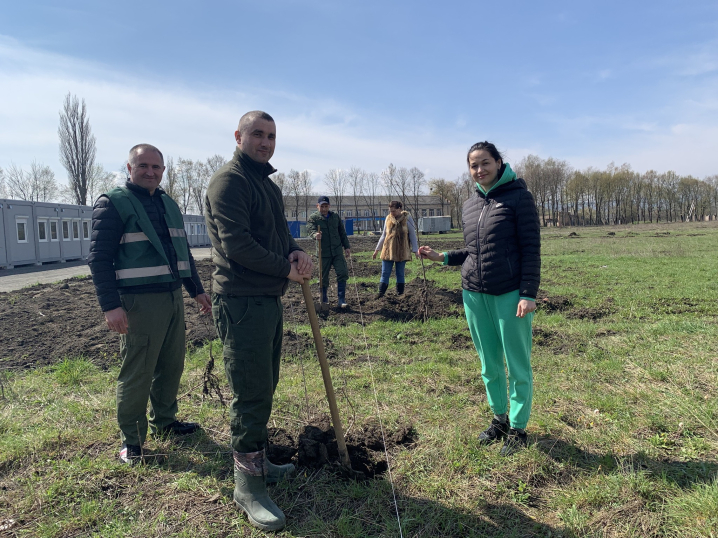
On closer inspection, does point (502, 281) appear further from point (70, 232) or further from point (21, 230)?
point (70, 232)

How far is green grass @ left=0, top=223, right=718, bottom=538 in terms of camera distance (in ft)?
8.34

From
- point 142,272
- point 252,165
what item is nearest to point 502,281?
point 252,165

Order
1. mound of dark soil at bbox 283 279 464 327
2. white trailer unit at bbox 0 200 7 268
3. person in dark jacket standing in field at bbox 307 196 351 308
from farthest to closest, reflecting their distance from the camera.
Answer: white trailer unit at bbox 0 200 7 268
person in dark jacket standing in field at bbox 307 196 351 308
mound of dark soil at bbox 283 279 464 327

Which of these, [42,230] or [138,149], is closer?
[138,149]

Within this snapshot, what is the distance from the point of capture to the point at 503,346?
10.3 ft

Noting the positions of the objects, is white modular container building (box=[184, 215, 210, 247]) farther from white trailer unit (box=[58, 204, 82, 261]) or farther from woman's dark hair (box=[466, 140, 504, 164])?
woman's dark hair (box=[466, 140, 504, 164])

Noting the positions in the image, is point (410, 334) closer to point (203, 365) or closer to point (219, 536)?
point (203, 365)

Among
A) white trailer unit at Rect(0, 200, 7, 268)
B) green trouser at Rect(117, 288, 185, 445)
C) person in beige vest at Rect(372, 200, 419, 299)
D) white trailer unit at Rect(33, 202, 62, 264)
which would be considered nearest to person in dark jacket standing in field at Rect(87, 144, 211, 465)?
green trouser at Rect(117, 288, 185, 445)

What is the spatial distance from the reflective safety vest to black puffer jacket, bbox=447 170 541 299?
7.57 ft

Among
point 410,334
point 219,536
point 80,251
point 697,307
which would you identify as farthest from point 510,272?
point 80,251

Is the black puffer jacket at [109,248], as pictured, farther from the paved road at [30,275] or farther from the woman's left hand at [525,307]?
the paved road at [30,275]

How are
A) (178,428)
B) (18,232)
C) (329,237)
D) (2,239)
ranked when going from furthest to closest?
(18,232) < (2,239) < (329,237) < (178,428)

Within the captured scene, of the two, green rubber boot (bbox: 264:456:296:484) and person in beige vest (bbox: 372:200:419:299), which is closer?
green rubber boot (bbox: 264:456:296:484)

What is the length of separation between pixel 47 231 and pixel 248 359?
22005mm
